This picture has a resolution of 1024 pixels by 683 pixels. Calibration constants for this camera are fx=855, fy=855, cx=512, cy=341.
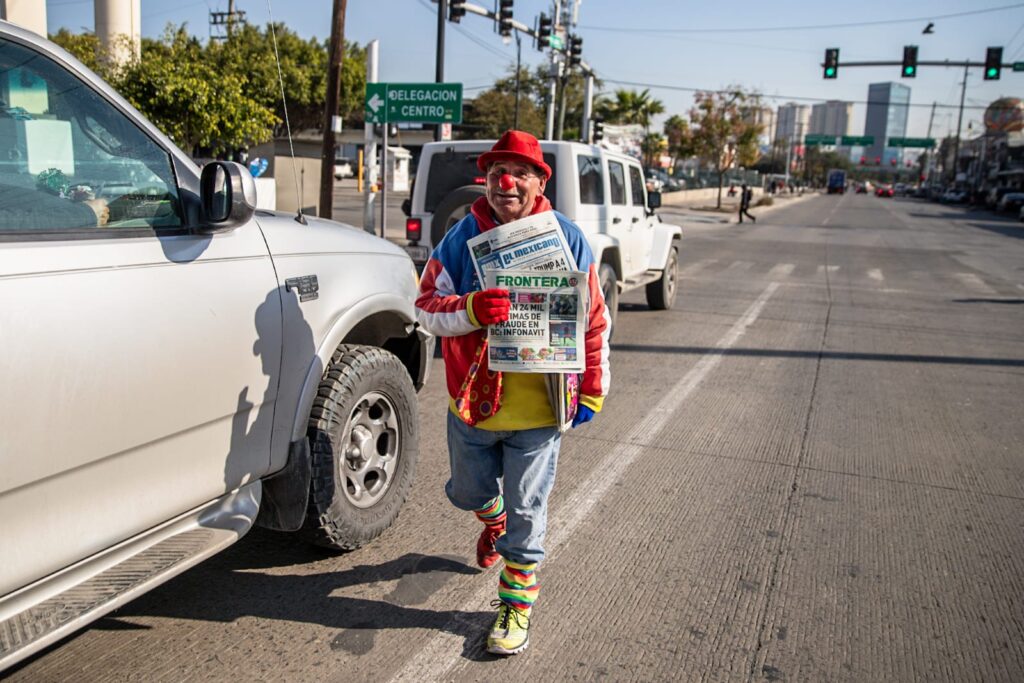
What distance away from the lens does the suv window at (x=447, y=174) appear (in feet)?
27.7

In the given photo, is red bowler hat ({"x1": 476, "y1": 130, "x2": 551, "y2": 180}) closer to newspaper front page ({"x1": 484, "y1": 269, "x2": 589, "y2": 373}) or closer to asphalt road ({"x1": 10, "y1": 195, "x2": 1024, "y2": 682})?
newspaper front page ({"x1": 484, "y1": 269, "x2": 589, "y2": 373})

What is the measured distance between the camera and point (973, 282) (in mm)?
15594

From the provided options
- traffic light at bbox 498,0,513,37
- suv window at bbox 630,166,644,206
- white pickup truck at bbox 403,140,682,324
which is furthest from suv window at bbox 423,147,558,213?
traffic light at bbox 498,0,513,37

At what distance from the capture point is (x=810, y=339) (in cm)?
922

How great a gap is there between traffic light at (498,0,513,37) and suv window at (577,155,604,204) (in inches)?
565

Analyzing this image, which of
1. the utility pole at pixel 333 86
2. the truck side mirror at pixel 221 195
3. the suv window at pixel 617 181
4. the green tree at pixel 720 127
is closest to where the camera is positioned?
the truck side mirror at pixel 221 195

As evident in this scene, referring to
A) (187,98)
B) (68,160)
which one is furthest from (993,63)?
(68,160)

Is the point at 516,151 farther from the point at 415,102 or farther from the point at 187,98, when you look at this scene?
the point at 187,98

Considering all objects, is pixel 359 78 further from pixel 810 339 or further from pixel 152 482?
pixel 152 482

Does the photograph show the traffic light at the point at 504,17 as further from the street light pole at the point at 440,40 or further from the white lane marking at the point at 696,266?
the white lane marking at the point at 696,266

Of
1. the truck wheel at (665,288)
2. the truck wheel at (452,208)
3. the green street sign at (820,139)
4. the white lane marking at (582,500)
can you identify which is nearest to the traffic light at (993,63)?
the truck wheel at (665,288)

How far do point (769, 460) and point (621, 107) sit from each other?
6540 cm

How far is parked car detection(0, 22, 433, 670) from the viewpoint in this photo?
2.14 metres

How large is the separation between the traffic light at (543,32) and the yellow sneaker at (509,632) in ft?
76.1
